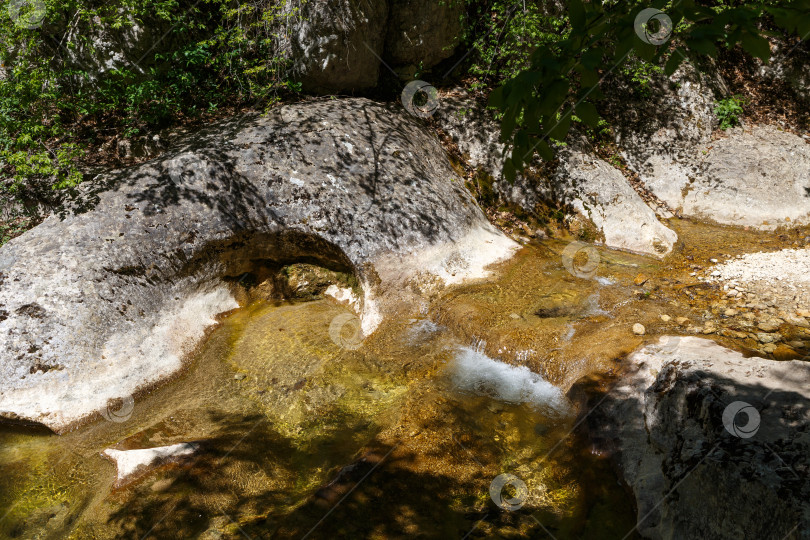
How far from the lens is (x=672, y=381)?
3727 millimetres

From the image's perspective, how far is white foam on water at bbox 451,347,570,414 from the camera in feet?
15.2

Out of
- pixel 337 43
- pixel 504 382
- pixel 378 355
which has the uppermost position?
pixel 337 43

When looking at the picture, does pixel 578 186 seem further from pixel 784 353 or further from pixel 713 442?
pixel 713 442

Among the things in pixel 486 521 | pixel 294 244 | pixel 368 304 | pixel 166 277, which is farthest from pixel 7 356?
pixel 486 521

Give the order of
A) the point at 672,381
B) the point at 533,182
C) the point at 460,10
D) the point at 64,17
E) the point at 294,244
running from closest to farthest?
the point at 672,381
the point at 294,244
the point at 64,17
the point at 533,182
the point at 460,10

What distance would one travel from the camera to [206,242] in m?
6.20

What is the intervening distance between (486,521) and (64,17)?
29.2 ft

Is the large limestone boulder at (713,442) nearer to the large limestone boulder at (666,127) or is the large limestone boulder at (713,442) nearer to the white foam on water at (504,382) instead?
the white foam on water at (504,382)

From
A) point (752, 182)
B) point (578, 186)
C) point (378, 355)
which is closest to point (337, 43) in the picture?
point (578, 186)

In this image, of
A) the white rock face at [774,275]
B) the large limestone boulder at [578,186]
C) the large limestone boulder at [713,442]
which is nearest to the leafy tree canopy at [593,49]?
the large limestone boulder at [713,442]

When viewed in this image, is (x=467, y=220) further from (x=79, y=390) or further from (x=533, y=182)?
(x=79, y=390)

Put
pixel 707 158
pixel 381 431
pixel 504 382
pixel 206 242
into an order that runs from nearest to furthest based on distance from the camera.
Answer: pixel 381 431
pixel 504 382
pixel 206 242
pixel 707 158

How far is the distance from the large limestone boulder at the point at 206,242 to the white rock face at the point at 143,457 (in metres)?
0.91

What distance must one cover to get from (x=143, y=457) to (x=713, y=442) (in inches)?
173
